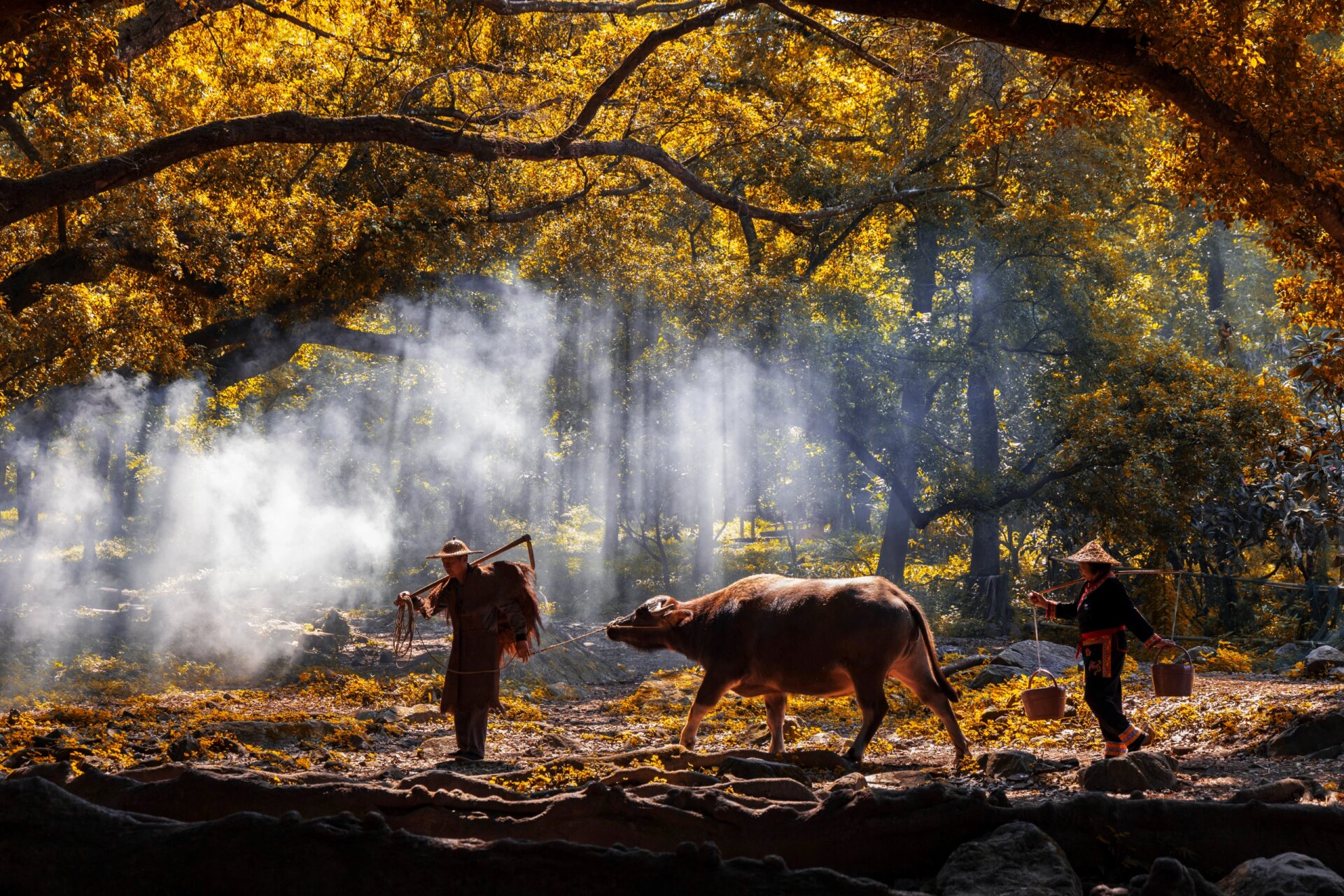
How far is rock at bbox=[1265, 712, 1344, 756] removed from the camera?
8.18 meters

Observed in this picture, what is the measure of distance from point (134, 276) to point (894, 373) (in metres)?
16.0

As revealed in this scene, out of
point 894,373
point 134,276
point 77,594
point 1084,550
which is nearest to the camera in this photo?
point 1084,550

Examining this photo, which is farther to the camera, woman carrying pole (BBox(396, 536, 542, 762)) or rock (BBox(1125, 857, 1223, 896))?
woman carrying pole (BBox(396, 536, 542, 762))

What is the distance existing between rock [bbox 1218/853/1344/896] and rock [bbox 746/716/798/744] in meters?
5.87

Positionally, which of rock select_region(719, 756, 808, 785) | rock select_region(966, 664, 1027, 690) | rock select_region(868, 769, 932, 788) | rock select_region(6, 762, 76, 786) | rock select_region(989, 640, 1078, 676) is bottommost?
rock select_region(868, 769, 932, 788)

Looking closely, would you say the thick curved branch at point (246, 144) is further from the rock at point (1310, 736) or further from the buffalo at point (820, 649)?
the rock at point (1310, 736)

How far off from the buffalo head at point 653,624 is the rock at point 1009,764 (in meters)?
3.24

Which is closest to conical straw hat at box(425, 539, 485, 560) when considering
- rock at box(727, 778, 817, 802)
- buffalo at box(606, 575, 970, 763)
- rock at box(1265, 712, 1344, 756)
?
buffalo at box(606, 575, 970, 763)

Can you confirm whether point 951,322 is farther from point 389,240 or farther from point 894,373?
point 389,240

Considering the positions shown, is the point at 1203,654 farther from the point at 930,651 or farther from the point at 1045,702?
the point at 930,651

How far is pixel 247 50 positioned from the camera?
1577cm

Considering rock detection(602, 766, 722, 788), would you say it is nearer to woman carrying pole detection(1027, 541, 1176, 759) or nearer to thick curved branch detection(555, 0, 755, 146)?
woman carrying pole detection(1027, 541, 1176, 759)

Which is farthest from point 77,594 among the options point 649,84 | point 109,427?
point 649,84

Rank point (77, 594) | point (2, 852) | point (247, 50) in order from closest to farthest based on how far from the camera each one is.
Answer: point (2, 852), point (247, 50), point (77, 594)
